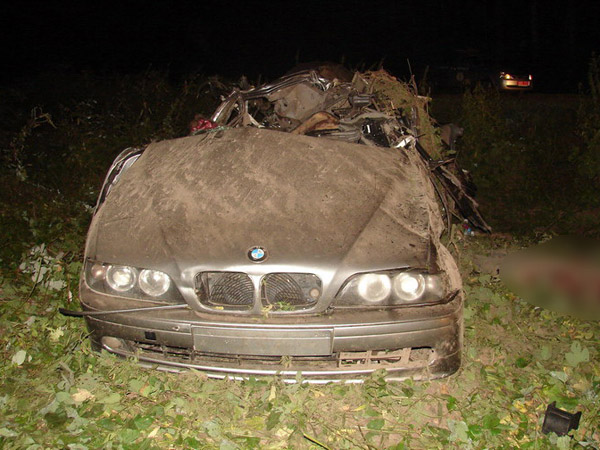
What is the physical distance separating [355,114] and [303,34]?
55.9 feet

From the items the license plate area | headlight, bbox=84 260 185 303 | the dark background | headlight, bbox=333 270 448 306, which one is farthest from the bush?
the dark background

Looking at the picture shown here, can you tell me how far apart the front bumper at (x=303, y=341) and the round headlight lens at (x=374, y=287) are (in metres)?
0.09

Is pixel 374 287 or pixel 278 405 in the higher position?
pixel 374 287

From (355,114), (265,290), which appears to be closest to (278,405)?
(265,290)

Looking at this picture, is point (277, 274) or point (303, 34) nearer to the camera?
point (277, 274)

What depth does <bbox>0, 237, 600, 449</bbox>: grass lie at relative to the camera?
218cm

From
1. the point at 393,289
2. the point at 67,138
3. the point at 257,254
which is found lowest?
the point at 67,138

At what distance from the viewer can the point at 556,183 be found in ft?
20.4

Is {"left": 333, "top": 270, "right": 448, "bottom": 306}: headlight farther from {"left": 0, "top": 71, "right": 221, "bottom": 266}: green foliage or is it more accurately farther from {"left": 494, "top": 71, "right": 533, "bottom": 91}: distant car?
{"left": 494, "top": 71, "right": 533, "bottom": 91}: distant car

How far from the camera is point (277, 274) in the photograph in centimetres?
231

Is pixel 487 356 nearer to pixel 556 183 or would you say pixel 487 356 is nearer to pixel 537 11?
pixel 556 183

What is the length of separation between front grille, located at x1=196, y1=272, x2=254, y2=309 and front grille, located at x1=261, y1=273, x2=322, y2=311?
8 cm

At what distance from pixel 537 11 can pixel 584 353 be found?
21079 millimetres

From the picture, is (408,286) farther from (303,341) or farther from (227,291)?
(227,291)
